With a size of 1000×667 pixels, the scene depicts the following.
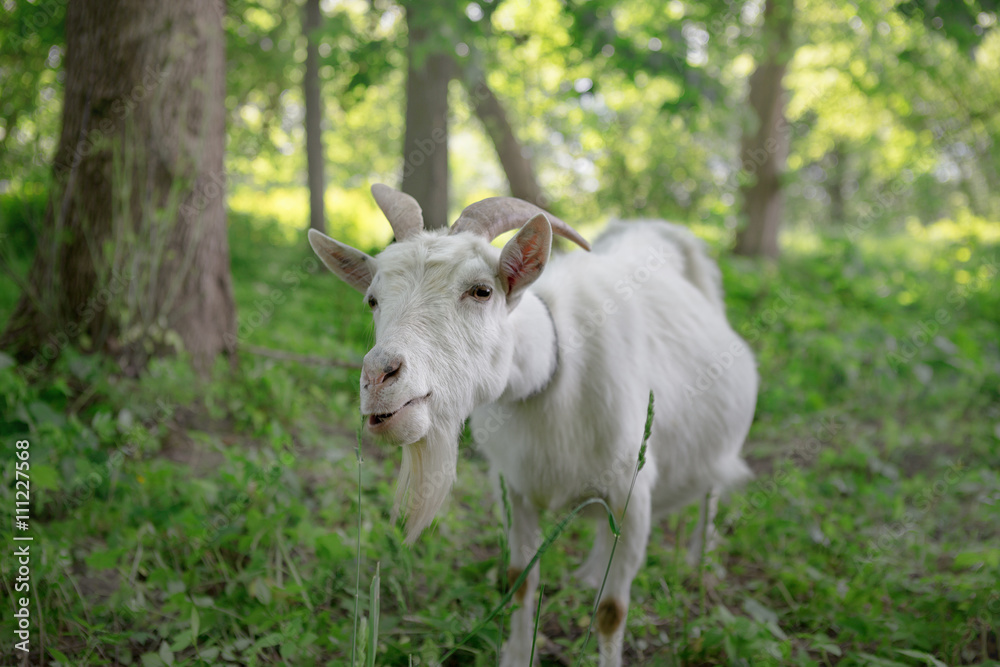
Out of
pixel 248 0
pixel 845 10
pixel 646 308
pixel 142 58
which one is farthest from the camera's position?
pixel 845 10

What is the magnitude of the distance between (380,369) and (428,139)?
4599mm

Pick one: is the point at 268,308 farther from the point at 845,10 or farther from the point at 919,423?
the point at 845,10

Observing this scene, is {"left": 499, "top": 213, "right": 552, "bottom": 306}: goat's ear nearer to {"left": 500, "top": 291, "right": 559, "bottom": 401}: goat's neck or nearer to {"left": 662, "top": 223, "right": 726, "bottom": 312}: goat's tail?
{"left": 500, "top": 291, "right": 559, "bottom": 401}: goat's neck

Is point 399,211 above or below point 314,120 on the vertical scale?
below

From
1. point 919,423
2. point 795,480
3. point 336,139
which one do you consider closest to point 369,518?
point 795,480

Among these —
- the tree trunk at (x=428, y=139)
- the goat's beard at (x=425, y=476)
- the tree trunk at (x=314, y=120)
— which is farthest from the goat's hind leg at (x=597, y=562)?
the tree trunk at (x=314, y=120)

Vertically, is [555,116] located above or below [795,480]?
above

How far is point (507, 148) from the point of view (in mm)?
8430

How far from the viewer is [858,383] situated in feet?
16.7

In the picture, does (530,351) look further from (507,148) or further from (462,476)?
(507,148)

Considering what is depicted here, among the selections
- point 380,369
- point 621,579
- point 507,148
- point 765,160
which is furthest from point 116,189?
point 765,160

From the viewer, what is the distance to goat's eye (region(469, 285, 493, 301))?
1.86 m

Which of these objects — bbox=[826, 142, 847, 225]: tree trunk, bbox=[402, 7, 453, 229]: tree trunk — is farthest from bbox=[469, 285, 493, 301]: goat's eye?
bbox=[826, 142, 847, 225]: tree trunk

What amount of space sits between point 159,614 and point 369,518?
100cm
